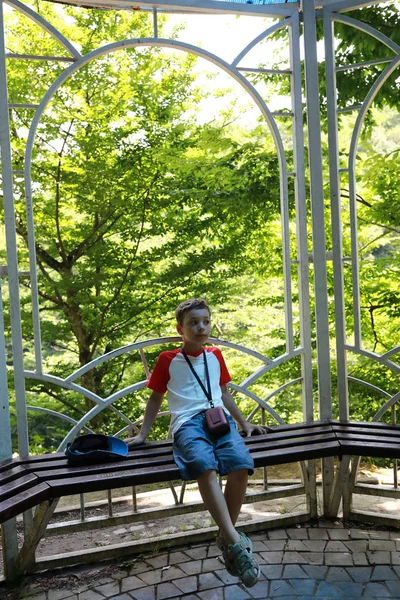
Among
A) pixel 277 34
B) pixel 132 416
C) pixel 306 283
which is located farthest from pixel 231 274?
pixel 306 283

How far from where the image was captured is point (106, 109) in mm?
7445

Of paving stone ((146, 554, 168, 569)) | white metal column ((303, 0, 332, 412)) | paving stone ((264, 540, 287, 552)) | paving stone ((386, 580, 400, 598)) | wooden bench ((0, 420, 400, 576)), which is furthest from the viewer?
→ white metal column ((303, 0, 332, 412))

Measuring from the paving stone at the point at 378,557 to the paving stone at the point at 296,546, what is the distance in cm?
32

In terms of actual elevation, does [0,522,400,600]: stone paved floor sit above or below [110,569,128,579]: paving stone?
above

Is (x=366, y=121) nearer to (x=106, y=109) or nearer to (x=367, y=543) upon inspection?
(x=106, y=109)

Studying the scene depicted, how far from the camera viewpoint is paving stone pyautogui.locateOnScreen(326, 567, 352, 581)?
9.63ft

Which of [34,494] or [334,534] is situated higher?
[34,494]

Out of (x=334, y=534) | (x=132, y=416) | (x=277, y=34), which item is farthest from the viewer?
(x=132, y=416)

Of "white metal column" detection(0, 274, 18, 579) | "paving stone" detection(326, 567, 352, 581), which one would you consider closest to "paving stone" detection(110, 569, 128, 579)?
"white metal column" detection(0, 274, 18, 579)

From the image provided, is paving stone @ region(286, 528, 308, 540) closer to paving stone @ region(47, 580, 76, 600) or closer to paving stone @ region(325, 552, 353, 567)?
paving stone @ region(325, 552, 353, 567)

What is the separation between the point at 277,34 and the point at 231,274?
2.77 meters

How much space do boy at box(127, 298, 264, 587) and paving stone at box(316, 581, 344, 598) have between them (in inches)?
21.5

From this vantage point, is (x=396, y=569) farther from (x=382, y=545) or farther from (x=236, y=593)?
(x=236, y=593)

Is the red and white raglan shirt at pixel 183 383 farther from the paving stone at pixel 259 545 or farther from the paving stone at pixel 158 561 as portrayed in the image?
the paving stone at pixel 259 545
